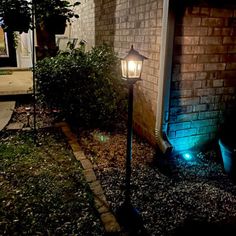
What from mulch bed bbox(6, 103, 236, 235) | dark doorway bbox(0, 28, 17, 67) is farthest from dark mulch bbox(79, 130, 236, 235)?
dark doorway bbox(0, 28, 17, 67)

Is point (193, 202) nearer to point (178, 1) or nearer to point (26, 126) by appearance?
point (178, 1)

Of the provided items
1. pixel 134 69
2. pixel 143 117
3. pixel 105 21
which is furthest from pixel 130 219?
pixel 105 21

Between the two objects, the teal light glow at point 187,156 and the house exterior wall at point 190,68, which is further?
the teal light glow at point 187,156

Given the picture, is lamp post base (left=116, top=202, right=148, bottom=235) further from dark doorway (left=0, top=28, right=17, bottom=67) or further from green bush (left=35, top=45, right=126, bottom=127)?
dark doorway (left=0, top=28, right=17, bottom=67)

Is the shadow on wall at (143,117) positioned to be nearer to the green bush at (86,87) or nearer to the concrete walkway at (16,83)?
the green bush at (86,87)

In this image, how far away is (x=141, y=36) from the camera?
14.5ft

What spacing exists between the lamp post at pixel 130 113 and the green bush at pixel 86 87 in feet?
7.70

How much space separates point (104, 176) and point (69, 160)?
2.30ft

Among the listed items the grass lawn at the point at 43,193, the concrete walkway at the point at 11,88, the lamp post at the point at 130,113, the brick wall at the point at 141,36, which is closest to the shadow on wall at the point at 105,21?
the brick wall at the point at 141,36

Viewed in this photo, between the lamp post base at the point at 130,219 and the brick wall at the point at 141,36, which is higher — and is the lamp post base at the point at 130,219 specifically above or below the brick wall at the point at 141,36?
below

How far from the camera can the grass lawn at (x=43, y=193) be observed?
257cm

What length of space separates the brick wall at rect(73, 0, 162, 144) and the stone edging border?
1.20 metres

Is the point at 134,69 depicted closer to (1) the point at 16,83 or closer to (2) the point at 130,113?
(2) the point at 130,113

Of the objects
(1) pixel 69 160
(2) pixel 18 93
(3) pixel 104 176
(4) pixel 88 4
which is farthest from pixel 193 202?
(4) pixel 88 4
